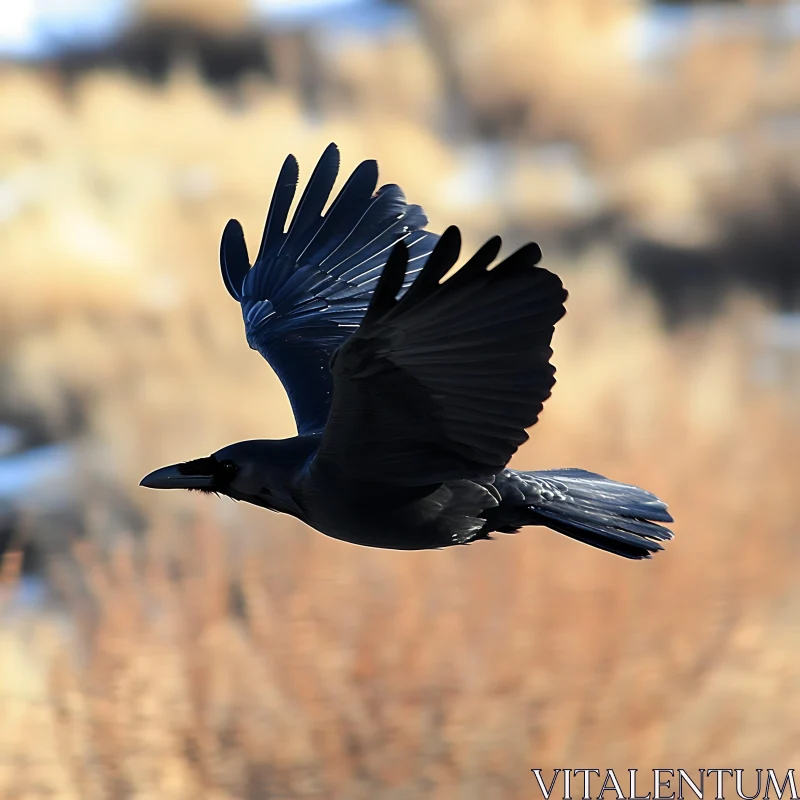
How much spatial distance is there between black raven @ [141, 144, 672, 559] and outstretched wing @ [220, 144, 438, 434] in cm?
3

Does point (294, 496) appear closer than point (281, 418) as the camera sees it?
Yes

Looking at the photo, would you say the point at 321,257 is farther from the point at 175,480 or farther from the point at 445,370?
the point at 445,370

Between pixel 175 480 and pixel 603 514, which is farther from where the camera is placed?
pixel 603 514

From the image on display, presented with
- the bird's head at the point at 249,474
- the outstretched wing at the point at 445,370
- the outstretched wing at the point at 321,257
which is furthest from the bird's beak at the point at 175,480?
the outstretched wing at the point at 321,257

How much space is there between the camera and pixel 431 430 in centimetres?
158

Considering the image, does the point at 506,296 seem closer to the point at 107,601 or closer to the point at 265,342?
the point at 265,342

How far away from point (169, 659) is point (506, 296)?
348 cm

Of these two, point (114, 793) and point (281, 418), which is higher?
point (281, 418)

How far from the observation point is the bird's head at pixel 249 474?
1657mm

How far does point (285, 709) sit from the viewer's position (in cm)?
444

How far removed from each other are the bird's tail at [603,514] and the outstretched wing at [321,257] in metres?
0.54

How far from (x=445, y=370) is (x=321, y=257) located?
0.87 m

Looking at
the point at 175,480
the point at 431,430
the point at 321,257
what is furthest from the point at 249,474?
the point at 321,257

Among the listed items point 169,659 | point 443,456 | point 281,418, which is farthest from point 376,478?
point 281,418
